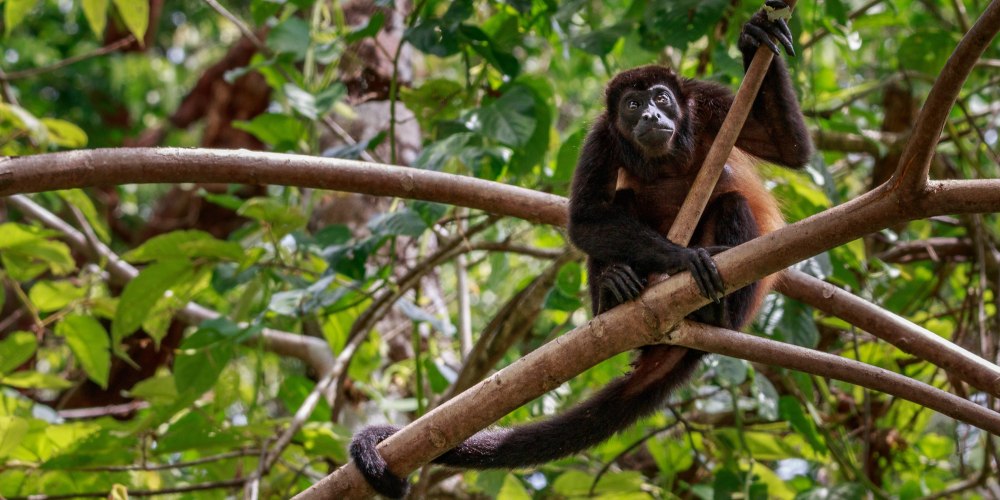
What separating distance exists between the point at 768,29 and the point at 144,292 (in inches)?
105

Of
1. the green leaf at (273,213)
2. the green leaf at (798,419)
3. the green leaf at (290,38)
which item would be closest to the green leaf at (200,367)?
the green leaf at (273,213)

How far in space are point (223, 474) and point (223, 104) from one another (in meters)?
5.99

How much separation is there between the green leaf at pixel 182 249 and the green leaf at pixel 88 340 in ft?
1.48

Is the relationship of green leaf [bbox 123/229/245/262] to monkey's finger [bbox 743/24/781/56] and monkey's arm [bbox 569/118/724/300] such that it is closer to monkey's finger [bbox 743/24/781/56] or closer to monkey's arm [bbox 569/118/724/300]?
monkey's arm [bbox 569/118/724/300]

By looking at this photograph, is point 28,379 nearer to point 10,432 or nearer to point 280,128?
point 10,432

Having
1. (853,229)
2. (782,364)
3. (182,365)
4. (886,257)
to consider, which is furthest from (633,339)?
(886,257)

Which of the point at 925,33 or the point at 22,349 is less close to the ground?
the point at 925,33

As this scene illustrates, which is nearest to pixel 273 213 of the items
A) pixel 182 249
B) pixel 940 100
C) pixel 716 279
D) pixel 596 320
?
pixel 182 249

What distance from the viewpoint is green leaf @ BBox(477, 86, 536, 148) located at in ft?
11.7

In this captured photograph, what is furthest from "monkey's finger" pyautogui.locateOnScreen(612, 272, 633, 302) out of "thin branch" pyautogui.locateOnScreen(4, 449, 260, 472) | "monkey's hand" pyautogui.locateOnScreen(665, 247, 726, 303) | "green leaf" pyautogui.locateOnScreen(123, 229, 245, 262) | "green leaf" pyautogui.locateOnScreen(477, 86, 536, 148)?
"thin branch" pyautogui.locateOnScreen(4, 449, 260, 472)

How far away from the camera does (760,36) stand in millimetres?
2850

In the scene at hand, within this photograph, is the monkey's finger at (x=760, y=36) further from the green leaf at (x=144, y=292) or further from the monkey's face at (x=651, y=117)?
the green leaf at (x=144, y=292)

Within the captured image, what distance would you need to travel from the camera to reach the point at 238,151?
2725mm

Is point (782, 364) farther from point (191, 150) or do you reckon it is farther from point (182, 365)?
point (182, 365)
